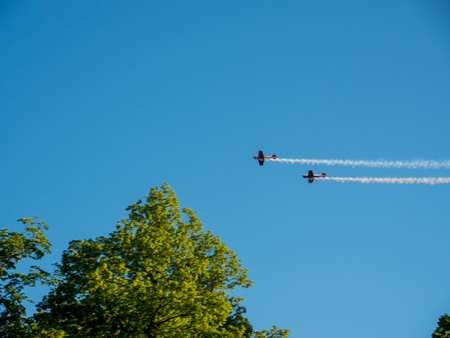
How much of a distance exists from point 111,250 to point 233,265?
26.3ft

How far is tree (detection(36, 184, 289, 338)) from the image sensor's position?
83.9 feet

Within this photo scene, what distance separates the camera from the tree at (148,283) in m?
25.6

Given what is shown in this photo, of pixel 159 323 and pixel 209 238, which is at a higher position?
pixel 209 238

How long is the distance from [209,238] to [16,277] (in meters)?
12.6

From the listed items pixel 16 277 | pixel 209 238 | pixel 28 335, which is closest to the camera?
pixel 28 335

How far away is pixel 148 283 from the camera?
27.0m

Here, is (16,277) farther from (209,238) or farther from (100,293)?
(209,238)

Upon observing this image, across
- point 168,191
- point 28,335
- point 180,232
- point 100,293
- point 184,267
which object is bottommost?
point 28,335

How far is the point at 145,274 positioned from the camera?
28.1 metres

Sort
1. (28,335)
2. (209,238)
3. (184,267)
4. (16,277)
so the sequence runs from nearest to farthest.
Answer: (28,335) → (184,267) → (16,277) → (209,238)

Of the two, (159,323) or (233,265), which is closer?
(159,323)

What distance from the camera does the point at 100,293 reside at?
26250mm

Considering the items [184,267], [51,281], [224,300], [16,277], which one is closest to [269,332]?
[224,300]

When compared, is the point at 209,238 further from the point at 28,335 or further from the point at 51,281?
the point at 28,335
